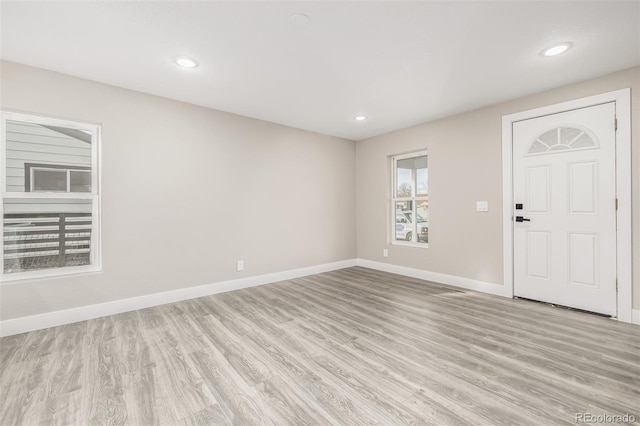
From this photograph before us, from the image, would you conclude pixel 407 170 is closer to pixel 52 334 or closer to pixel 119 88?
pixel 119 88

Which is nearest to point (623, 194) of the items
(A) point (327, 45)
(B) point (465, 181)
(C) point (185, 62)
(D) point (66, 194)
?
(B) point (465, 181)

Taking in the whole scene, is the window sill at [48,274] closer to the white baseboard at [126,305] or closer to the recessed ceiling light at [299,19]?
the white baseboard at [126,305]

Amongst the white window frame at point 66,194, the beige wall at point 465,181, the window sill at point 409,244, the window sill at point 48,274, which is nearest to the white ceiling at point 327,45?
the beige wall at point 465,181

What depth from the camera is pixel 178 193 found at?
11.4 ft

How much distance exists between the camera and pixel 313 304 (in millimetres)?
3332

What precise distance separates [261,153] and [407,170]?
2.56 m

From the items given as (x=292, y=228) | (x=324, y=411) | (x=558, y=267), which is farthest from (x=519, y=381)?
(x=292, y=228)

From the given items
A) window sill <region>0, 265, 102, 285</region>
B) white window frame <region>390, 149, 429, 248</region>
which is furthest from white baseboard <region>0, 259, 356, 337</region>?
white window frame <region>390, 149, 429, 248</region>

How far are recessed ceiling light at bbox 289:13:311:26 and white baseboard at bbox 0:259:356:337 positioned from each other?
3.19 metres

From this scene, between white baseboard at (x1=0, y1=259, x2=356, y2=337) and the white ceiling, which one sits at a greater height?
the white ceiling

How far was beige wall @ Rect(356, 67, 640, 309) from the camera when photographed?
11.6 feet

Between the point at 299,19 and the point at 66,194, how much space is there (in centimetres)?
291

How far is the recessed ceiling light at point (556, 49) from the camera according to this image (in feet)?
7.66

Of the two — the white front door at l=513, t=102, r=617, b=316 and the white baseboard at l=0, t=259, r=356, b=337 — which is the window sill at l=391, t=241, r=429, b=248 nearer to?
the white front door at l=513, t=102, r=617, b=316
